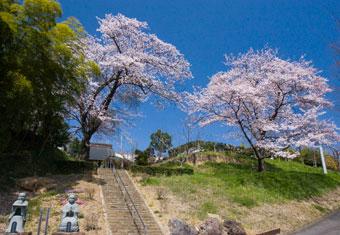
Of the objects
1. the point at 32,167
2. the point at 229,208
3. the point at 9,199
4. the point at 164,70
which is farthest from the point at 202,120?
the point at 9,199

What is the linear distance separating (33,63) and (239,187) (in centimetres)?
1228

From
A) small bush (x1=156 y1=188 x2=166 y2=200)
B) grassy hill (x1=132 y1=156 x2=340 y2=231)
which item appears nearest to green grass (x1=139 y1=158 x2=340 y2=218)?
grassy hill (x1=132 y1=156 x2=340 y2=231)

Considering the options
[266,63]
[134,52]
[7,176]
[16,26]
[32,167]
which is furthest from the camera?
[266,63]

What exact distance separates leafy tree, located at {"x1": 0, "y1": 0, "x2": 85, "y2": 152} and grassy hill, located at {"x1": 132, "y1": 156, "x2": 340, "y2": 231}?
6.85 metres

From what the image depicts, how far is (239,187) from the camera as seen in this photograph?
17.8 metres

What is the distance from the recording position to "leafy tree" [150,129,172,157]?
3456 cm

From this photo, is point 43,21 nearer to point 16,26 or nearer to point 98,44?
point 16,26

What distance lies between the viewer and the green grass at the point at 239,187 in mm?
15802

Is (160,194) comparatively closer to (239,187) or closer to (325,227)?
(239,187)

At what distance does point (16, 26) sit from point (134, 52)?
8737 mm

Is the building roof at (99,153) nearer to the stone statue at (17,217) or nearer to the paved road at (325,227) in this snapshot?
the paved road at (325,227)

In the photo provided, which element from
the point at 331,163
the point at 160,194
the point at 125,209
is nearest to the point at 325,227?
the point at 160,194

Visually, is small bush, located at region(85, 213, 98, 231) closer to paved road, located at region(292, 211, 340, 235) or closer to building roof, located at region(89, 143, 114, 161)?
paved road, located at region(292, 211, 340, 235)

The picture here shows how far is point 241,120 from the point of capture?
21906mm
